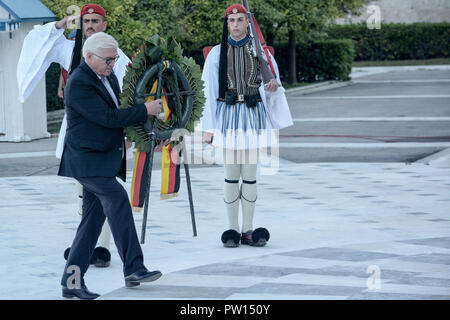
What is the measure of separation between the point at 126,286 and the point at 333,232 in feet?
9.07

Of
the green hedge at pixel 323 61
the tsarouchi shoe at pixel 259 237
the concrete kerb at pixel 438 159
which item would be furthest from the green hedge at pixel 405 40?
the tsarouchi shoe at pixel 259 237

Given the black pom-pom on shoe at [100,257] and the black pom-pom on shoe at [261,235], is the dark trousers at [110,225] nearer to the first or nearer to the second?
the black pom-pom on shoe at [100,257]

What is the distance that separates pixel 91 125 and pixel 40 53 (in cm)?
151

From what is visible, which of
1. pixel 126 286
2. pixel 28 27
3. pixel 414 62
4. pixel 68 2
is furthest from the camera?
pixel 414 62

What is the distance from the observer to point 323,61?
37.1m

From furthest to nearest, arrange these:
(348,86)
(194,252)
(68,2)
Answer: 1. (348,86)
2. (68,2)
3. (194,252)

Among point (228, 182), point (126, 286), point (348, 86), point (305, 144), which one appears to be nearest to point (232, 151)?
point (228, 182)

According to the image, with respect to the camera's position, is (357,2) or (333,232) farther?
(357,2)

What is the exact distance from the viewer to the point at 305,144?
17094mm

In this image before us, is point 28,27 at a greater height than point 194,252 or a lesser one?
greater

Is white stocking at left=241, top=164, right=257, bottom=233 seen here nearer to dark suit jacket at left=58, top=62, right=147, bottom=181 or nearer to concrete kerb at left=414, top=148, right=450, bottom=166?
dark suit jacket at left=58, top=62, right=147, bottom=181

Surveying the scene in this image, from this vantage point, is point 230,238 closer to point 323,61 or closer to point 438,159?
point 438,159

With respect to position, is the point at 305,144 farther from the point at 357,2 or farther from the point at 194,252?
the point at 357,2

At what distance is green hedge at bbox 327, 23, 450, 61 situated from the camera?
164 ft
